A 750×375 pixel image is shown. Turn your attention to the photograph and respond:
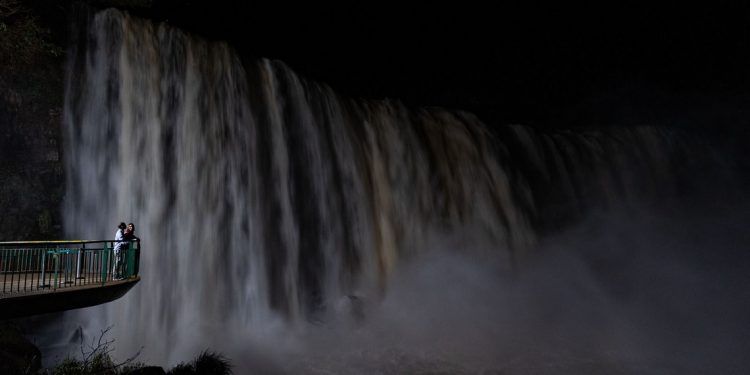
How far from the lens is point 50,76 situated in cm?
1612

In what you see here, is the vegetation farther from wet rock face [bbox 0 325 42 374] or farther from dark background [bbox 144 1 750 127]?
dark background [bbox 144 1 750 127]

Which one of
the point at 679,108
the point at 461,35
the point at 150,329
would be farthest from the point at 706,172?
the point at 150,329

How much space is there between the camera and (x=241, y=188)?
57.3 ft

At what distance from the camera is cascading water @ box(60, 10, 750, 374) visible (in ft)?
52.0

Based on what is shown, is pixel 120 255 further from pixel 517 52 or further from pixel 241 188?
pixel 517 52

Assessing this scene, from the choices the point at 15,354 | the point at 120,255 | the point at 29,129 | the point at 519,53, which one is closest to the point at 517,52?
the point at 519,53

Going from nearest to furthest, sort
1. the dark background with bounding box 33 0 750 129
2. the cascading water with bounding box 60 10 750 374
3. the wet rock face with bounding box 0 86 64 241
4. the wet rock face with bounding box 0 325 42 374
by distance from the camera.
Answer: the wet rock face with bounding box 0 325 42 374, the wet rock face with bounding box 0 86 64 241, the cascading water with bounding box 60 10 750 374, the dark background with bounding box 33 0 750 129

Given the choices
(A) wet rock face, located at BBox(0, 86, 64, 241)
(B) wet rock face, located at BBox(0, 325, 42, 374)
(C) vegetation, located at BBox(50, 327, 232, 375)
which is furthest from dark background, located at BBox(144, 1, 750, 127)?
(C) vegetation, located at BBox(50, 327, 232, 375)

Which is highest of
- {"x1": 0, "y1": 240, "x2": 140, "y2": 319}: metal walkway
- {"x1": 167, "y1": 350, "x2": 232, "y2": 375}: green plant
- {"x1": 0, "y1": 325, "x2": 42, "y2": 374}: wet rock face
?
{"x1": 0, "y1": 240, "x2": 140, "y2": 319}: metal walkway

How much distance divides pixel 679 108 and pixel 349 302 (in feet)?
92.8

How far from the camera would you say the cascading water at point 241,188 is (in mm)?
15859

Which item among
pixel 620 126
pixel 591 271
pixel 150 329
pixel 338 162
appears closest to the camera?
pixel 150 329

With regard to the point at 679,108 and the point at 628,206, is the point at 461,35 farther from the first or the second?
the point at 679,108

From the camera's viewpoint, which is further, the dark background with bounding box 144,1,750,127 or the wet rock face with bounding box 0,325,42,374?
the dark background with bounding box 144,1,750,127
